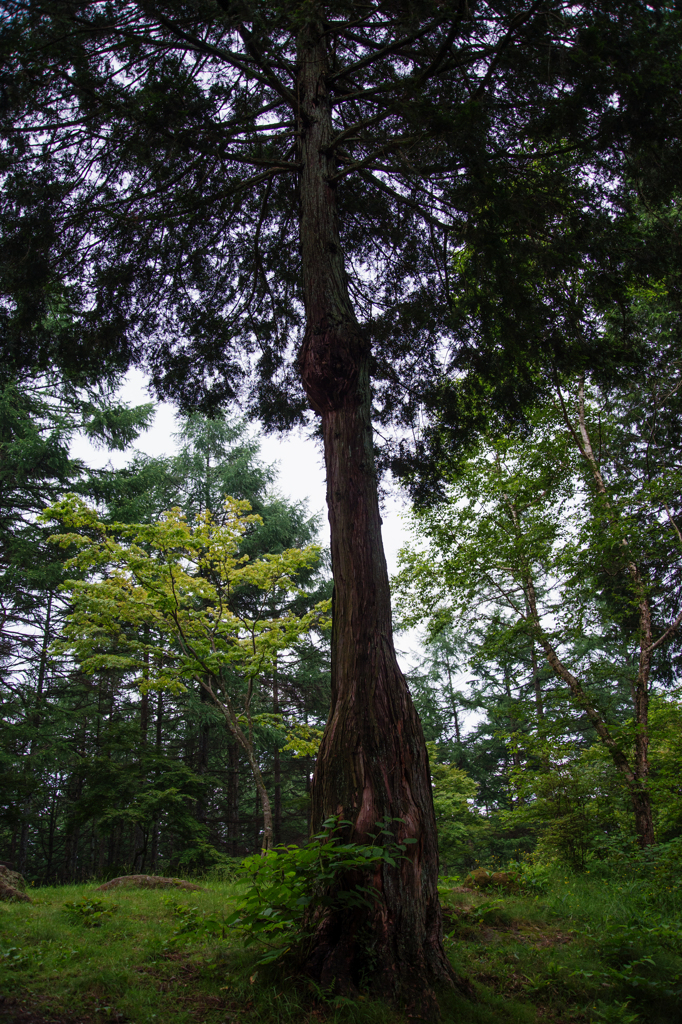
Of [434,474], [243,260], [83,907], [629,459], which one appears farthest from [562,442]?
[83,907]

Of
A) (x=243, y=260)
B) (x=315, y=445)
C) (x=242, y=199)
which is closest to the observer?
(x=242, y=199)

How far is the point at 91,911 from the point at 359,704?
10.9ft

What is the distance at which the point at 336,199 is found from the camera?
532 cm

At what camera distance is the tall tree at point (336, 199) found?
325 centimetres

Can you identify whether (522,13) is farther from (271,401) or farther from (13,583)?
(13,583)

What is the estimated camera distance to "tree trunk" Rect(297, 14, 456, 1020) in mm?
2721

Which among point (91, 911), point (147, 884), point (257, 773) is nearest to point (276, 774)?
point (257, 773)

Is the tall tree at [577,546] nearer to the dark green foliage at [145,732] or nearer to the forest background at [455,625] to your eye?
the forest background at [455,625]

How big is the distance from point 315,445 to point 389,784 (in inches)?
194

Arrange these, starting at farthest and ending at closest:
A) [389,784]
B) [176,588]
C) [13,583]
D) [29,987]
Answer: [13,583], [176,588], [389,784], [29,987]

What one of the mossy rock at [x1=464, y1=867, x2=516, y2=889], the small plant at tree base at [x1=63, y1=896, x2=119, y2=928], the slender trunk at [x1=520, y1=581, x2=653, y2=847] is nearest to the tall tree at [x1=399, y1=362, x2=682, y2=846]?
the slender trunk at [x1=520, y1=581, x2=653, y2=847]

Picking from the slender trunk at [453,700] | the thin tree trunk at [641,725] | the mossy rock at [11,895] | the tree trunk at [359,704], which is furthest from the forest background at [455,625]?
the mossy rock at [11,895]

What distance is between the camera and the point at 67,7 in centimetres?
417

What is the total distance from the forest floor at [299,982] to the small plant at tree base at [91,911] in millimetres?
21
